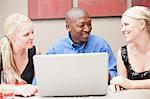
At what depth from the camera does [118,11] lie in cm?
333

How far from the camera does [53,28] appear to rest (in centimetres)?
340

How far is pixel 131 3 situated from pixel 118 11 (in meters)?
0.17

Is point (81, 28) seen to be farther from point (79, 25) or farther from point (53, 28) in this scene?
point (53, 28)

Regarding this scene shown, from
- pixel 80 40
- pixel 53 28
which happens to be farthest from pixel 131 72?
pixel 53 28

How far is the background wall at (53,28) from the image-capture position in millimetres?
3344

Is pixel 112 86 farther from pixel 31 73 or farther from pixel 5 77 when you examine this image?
pixel 31 73

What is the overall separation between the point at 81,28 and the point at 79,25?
31mm

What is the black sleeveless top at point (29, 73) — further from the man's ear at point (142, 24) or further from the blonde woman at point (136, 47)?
the man's ear at point (142, 24)

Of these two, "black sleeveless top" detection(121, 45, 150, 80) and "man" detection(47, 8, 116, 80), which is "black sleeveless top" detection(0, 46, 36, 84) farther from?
"black sleeveless top" detection(121, 45, 150, 80)

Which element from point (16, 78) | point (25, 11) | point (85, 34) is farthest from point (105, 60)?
point (25, 11)

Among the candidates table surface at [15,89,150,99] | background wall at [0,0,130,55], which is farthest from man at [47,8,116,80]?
table surface at [15,89,150,99]

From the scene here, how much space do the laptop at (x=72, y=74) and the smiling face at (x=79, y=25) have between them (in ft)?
3.90

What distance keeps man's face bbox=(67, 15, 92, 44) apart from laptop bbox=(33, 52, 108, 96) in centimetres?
119

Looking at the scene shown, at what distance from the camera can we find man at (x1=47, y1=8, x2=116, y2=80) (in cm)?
247
